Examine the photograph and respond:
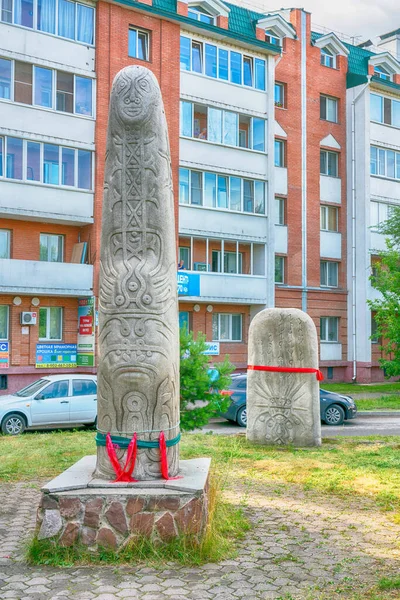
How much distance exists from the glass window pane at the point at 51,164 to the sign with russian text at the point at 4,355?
595cm

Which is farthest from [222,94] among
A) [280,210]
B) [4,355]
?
[4,355]

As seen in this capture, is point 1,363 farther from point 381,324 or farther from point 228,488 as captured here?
point 228,488

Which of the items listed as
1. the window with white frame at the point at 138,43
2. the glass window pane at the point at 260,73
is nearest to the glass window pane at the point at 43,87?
the window with white frame at the point at 138,43

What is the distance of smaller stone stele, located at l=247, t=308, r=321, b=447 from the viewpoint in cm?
1189

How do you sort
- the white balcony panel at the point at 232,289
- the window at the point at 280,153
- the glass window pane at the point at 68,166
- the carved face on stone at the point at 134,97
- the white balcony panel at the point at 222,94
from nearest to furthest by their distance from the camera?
1. the carved face on stone at the point at 134,97
2. the glass window pane at the point at 68,166
3. the white balcony panel at the point at 232,289
4. the white balcony panel at the point at 222,94
5. the window at the point at 280,153

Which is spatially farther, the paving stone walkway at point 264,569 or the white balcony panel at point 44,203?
the white balcony panel at point 44,203

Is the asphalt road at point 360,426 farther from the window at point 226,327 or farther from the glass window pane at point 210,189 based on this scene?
the glass window pane at point 210,189

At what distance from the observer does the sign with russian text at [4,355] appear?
86.9ft

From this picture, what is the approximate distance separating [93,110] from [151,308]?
23615 mm

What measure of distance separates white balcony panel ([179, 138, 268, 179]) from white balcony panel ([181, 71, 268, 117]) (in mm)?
1845

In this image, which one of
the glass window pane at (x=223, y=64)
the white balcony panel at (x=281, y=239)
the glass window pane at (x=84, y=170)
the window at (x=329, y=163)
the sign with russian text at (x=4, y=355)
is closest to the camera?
the sign with russian text at (x=4, y=355)

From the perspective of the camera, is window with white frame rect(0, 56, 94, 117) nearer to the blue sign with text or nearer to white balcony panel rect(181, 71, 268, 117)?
white balcony panel rect(181, 71, 268, 117)

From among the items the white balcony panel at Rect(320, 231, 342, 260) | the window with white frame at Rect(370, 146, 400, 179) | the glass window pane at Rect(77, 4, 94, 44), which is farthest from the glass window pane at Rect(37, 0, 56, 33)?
the window with white frame at Rect(370, 146, 400, 179)

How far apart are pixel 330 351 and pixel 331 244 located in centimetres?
531
